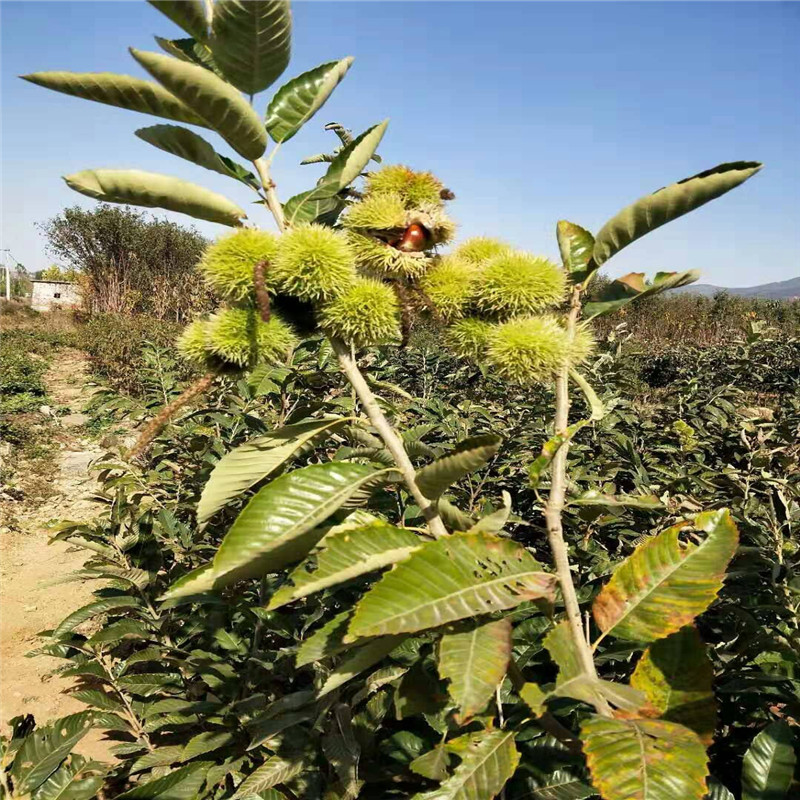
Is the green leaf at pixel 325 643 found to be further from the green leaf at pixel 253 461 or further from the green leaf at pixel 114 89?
the green leaf at pixel 114 89

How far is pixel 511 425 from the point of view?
12.2 feet

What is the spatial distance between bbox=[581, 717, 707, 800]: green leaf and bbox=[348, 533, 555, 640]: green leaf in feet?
0.57

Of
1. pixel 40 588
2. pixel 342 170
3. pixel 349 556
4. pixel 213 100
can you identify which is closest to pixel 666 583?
pixel 349 556

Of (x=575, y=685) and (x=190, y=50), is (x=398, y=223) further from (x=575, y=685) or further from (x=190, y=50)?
(x=575, y=685)

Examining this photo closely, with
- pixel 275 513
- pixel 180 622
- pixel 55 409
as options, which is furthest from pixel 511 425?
pixel 55 409

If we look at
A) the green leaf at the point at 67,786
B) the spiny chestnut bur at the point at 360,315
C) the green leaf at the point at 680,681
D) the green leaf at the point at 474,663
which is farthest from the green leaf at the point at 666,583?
the green leaf at the point at 67,786

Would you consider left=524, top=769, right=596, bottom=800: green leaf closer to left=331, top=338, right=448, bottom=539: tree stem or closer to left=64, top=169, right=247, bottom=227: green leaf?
left=331, top=338, right=448, bottom=539: tree stem

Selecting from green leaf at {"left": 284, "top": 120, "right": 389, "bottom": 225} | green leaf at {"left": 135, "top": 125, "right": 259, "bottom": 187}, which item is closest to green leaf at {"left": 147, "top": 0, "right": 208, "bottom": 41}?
green leaf at {"left": 135, "top": 125, "right": 259, "bottom": 187}

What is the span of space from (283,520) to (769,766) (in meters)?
0.86

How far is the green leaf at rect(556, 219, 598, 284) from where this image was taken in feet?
3.19

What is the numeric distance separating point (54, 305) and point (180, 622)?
27.9m

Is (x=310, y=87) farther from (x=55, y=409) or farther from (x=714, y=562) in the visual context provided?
(x=55, y=409)

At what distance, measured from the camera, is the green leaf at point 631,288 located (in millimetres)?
967

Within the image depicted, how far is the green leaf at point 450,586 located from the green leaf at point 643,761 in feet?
0.57
